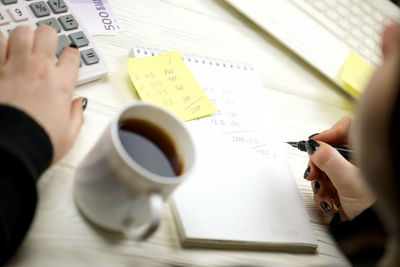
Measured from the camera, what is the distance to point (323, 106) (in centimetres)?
73

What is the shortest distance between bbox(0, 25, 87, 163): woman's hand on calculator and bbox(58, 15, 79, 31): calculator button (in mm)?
40

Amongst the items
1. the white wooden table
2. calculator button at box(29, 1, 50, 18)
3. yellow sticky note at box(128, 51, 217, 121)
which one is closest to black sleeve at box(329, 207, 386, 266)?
the white wooden table

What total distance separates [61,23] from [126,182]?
274 mm

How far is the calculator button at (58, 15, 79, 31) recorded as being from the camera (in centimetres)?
50

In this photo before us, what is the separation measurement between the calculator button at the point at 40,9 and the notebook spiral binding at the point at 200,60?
121mm

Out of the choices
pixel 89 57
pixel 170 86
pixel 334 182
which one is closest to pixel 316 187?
pixel 334 182

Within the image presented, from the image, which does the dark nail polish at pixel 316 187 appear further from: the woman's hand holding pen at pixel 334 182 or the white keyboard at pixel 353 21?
the white keyboard at pixel 353 21

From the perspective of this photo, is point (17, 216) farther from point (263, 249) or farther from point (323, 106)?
point (323, 106)

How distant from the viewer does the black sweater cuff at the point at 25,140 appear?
1.10 ft

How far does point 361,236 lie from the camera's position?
1.68 ft

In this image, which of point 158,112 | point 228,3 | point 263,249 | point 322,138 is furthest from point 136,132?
point 228,3

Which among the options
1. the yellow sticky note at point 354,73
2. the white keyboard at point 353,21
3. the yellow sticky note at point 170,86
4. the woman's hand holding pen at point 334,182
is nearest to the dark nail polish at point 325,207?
the woman's hand holding pen at point 334,182

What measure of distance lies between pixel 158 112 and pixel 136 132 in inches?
1.3

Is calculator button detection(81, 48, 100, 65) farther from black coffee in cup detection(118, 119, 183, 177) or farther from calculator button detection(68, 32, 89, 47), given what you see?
black coffee in cup detection(118, 119, 183, 177)
